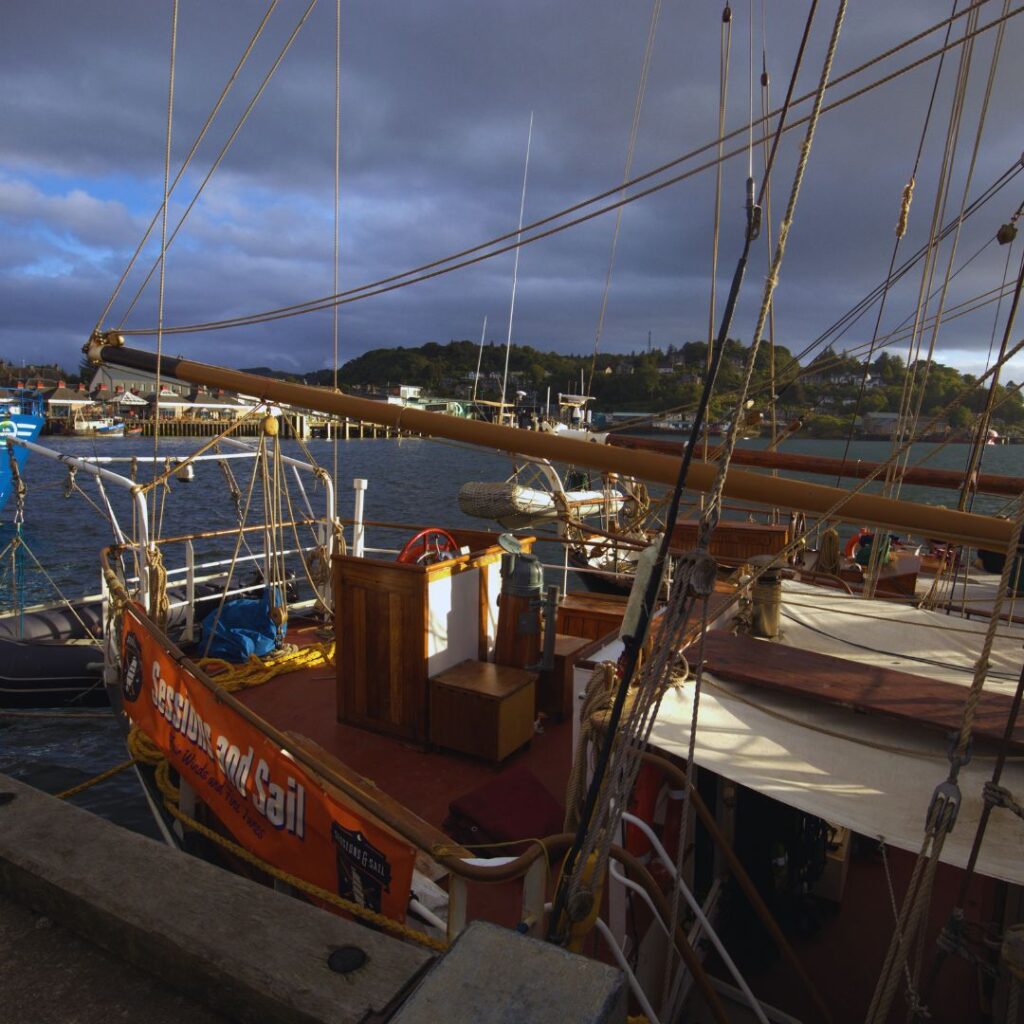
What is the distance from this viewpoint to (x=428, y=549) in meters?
6.31

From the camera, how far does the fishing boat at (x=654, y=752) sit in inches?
93.5

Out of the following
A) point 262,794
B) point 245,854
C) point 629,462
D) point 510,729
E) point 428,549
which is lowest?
point 510,729

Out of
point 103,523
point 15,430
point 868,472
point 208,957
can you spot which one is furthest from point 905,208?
point 103,523

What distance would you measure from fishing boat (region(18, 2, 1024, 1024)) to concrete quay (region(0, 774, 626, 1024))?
1.24 ft

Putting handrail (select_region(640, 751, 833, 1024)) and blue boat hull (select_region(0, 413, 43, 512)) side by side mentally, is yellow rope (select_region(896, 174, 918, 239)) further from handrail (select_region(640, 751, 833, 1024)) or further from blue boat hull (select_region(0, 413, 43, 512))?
blue boat hull (select_region(0, 413, 43, 512))

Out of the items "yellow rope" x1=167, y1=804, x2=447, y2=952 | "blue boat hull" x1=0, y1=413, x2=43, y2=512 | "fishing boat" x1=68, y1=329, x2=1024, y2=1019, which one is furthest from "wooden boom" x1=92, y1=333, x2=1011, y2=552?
"blue boat hull" x1=0, y1=413, x2=43, y2=512

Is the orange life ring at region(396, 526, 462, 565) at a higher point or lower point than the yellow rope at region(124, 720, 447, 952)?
higher

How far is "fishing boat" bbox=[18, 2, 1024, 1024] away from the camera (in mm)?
2375

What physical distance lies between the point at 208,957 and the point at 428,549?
4223 mm

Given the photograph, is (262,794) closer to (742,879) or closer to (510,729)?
(510,729)

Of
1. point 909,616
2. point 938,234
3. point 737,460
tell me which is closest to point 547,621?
point 909,616

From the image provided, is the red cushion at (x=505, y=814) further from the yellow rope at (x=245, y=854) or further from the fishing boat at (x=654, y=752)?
the yellow rope at (x=245, y=854)

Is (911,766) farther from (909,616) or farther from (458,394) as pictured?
(458,394)

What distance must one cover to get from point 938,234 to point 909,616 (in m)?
3.80
